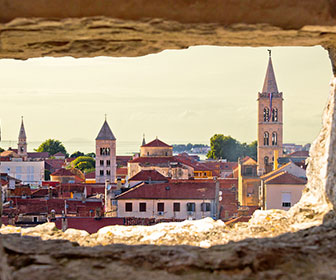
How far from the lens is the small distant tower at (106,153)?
64.7m

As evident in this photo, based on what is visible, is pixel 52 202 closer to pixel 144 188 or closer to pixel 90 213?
pixel 90 213

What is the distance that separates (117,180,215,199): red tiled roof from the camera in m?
26.0

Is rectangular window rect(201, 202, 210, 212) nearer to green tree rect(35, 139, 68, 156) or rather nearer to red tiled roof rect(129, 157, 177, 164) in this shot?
red tiled roof rect(129, 157, 177, 164)

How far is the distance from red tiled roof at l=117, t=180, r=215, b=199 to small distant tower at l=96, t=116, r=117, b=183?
3810 centimetres

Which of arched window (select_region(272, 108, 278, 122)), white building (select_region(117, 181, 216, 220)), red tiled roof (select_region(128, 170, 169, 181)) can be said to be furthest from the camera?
arched window (select_region(272, 108, 278, 122))

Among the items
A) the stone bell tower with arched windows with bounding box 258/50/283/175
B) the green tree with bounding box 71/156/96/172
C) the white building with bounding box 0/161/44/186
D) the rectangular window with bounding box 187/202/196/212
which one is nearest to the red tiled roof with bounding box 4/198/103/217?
the rectangular window with bounding box 187/202/196/212

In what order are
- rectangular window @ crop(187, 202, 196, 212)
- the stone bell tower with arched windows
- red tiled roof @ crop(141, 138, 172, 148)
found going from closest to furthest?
rectangular window @ crop(187, 202, 196, 212), red tiled roof @ crop(141, 138, 172, 148), the stone bell tower with arched windows

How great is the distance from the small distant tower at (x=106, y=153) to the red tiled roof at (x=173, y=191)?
38.1 meters

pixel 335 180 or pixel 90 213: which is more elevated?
pixel 335 180

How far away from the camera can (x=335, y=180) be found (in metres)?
3.95

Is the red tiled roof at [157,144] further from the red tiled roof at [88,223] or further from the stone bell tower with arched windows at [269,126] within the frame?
the red tiled roof at [88,223]

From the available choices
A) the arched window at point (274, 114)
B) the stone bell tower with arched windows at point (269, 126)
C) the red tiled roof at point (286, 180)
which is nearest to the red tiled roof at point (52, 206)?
the red tiled roof at point (286, 180)

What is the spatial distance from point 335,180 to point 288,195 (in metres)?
21.3

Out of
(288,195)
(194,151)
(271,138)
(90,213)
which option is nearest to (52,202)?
(90,213)
